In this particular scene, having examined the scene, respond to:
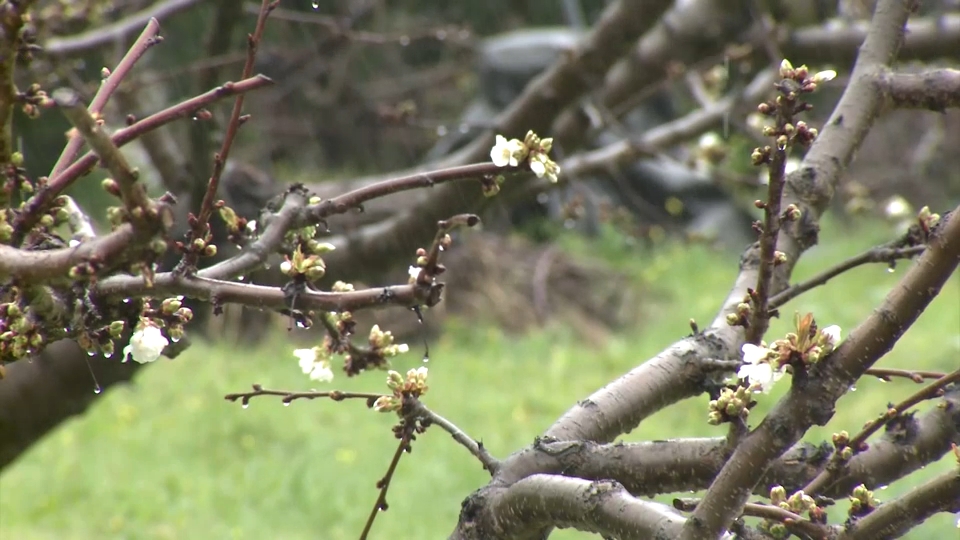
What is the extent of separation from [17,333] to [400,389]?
17.8 inches

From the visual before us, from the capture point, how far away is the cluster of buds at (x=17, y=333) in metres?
Answer: 1.02

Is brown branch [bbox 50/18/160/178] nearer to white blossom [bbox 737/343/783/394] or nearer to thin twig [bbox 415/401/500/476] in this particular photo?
thin twig [bbox 415/401/500/476]

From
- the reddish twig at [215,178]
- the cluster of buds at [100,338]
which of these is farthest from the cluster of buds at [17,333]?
the reddish twig at [215,178]

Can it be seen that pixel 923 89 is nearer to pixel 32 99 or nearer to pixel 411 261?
pixel 32 99

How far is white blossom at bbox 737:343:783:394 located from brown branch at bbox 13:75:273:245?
557 mm

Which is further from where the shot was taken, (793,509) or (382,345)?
(382,345)

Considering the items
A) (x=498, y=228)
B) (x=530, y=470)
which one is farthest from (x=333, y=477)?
(x=498, y=228)

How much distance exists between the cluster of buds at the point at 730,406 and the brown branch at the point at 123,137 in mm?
557

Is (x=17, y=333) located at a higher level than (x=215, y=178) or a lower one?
lower

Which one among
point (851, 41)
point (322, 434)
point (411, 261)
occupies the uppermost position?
point (851, 41)

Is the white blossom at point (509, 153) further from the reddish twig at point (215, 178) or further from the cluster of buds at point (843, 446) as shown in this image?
the cluster of buds at point (843, 446)

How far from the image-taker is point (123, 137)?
3.27 feet

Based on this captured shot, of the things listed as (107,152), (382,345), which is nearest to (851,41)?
(382,345)

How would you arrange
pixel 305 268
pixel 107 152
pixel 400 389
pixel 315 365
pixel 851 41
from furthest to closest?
1. pixel 851 41
2. pixel 315 365
3. pixel 400 389
4. pixel 305 268
5. pixel 107 152
